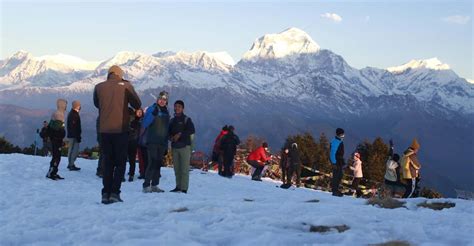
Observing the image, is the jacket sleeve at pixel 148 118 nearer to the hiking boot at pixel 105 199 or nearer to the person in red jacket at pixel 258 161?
the hiking boot at pixel 105 199

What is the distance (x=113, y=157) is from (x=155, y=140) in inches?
89.7

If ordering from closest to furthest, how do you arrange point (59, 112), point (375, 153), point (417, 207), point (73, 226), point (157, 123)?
1. point (73, 226)
2. point (417, 207)
3. point (157, 123)
4. point (59, 112)
5. point (375, 153)

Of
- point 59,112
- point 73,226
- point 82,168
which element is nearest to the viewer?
point 73,226

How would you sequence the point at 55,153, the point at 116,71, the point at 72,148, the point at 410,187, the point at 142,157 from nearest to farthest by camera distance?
1. the point at 116,71
2. the point at 55,153
3. the point at 142,157
4. the point at 72,148
5. the point at 410,187

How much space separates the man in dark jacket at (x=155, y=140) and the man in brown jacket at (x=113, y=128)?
2.19 m

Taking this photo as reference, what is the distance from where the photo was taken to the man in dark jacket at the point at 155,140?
39.3ft

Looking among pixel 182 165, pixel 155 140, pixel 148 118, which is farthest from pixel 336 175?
pixel 148 118

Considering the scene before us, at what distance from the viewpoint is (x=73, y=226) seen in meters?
7.43

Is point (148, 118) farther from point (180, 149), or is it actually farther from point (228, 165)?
point (228, 165)

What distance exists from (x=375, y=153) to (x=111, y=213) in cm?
5146

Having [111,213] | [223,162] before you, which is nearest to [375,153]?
[223,162]

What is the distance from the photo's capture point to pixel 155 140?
12.0m

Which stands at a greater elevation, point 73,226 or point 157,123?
point 157,123

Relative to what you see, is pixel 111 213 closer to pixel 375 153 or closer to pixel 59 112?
pixel 59 112
